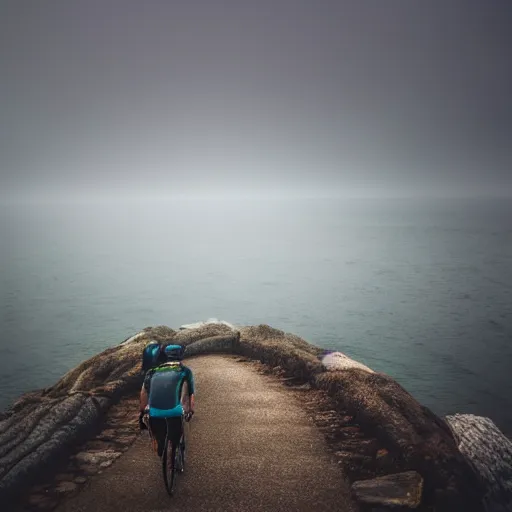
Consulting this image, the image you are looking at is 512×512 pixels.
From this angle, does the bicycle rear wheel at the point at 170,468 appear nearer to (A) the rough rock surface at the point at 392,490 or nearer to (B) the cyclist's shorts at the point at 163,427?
(B) the cyclist's shorts at the point at 163,427

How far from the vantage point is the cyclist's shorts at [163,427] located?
8.03 metres

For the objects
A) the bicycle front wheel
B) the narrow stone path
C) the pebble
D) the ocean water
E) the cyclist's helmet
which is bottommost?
the ocean water

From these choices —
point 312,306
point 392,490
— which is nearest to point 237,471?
point 392,490

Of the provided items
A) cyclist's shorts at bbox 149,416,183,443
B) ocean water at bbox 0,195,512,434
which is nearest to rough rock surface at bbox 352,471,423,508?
cyclist's shorts at bbox 149,416,183,443

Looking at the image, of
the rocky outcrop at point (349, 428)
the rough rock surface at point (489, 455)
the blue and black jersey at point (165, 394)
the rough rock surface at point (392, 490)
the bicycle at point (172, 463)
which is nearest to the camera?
the blue and black jersey at point (165, 394)

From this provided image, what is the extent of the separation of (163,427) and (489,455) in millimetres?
11719

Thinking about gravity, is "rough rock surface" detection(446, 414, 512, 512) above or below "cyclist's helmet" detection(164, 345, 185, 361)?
below

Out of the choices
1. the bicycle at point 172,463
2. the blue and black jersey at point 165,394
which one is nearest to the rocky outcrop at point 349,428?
the bicycle at point 172,463

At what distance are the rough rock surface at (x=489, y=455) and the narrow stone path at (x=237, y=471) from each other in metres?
5.49

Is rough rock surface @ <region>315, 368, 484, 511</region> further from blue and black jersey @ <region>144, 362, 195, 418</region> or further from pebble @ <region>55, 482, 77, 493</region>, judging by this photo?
pebble @ <region>55, 482, 77, 493</region>

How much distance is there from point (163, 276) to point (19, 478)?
10484 cm

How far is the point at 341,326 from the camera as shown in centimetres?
5997

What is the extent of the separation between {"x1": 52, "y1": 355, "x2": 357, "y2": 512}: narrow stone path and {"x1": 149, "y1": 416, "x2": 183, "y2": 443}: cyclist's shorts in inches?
56.9

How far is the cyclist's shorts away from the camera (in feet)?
26.3
